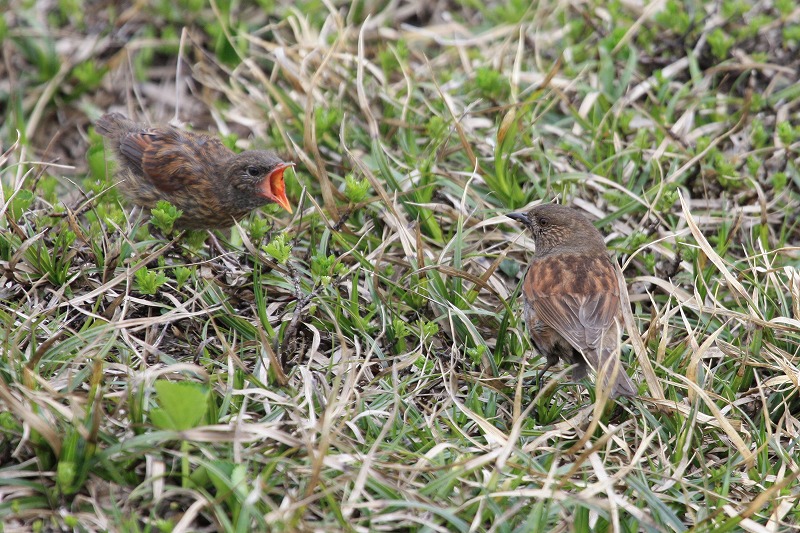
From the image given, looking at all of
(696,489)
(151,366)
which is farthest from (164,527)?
(696,489)

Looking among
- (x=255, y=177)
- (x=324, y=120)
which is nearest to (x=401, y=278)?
(x=255, y=177)

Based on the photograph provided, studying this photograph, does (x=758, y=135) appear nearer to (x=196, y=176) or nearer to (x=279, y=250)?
(x=279, y=250)

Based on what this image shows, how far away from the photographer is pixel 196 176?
5551 millimetres

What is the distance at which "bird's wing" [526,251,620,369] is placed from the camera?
15.2 ft

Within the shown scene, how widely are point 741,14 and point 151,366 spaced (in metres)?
5.31

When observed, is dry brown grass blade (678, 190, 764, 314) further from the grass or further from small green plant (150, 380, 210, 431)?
small green plant (150, 380, 210, 431)

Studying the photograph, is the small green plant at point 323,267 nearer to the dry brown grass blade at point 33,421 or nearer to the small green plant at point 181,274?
the small green plant at point 181,274

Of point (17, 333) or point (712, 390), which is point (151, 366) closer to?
point (17, 333)

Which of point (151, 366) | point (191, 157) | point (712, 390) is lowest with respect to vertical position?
point (712, 390)

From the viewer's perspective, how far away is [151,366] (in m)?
4.46

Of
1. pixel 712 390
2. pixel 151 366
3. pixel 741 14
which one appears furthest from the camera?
pixel 741 14

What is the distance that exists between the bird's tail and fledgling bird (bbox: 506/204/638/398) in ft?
8.26

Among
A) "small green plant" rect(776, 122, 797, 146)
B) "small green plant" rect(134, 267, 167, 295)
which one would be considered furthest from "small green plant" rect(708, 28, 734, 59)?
"small green plant" rect(134, 267, 167, 295)

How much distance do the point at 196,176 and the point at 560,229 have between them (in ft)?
7.11
